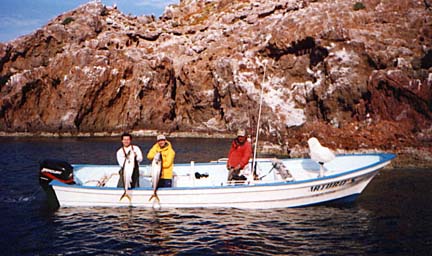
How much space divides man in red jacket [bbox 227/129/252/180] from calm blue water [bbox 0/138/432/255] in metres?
1.51

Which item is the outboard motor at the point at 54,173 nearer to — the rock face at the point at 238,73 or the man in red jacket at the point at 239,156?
the man in red jacket at the point at 239,156

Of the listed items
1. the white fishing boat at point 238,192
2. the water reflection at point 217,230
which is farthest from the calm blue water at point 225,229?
the white fishing boat at point 238,192

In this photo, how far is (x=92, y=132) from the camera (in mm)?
54719

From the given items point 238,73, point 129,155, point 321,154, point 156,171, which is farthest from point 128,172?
point 238,73

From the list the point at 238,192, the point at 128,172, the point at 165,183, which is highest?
the point at 128,172

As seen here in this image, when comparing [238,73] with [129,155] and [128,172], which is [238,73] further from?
[128,172]

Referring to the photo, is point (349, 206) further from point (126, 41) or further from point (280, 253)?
point (126, 41)

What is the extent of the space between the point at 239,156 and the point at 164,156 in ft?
9.58

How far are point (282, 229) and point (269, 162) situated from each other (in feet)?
18.2

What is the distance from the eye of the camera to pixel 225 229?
1207cm

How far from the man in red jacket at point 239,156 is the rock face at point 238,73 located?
40.3ft

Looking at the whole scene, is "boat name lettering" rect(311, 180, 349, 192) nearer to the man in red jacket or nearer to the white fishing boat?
the white fishing boat

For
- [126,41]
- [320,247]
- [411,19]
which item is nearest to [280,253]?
[320,247]

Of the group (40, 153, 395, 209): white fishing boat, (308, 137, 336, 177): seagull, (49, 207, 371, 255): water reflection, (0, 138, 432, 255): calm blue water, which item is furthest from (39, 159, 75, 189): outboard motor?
(308, 137, 336, 177): seagull
